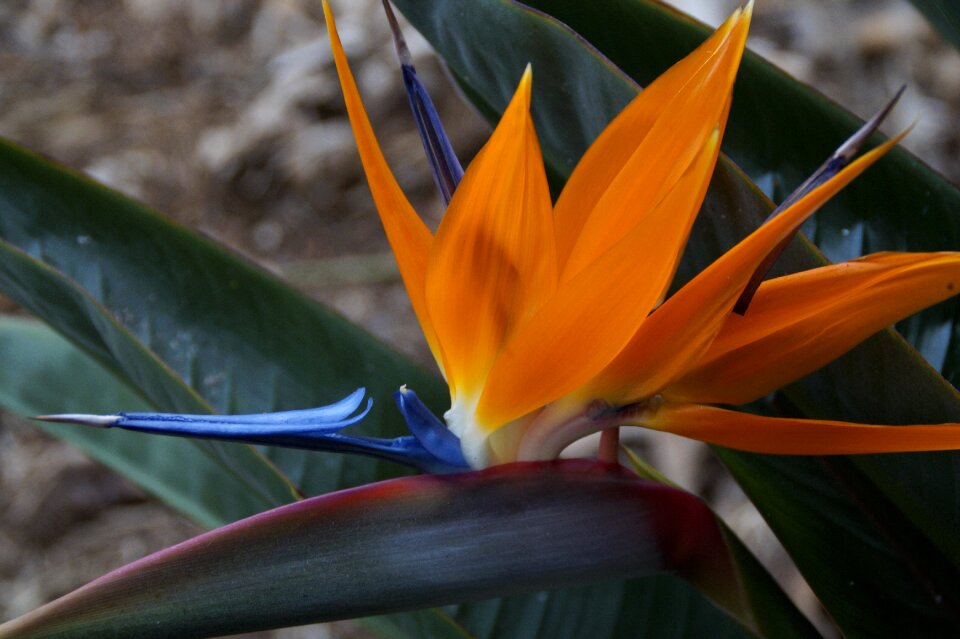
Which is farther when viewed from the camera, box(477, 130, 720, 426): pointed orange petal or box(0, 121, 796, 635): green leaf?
box(0, 121, 796, 635): green leaf

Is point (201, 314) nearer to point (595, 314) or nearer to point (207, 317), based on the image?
point (207, 317)

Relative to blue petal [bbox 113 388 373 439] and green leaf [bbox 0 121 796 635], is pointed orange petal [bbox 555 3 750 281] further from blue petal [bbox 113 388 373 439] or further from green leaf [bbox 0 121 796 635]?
green leaf [bbox 0 121 796 635]

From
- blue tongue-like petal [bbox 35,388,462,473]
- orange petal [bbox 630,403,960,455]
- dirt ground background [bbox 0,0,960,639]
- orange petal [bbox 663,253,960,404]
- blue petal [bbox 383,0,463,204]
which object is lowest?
orange petal [bbox 630,403,960,455]

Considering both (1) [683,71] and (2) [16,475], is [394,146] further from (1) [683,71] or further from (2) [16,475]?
(1) [683,71]

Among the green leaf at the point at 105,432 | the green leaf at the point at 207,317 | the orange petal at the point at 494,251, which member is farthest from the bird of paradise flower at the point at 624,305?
the green leaf at the point at 105,432

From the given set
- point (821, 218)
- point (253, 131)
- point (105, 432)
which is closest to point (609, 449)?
point (821, 218)

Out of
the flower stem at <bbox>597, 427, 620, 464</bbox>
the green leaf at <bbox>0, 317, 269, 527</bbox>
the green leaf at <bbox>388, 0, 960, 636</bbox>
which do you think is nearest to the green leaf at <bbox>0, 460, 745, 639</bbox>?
the flower stem at <bbox>597, 427, 620, 464</bbox>

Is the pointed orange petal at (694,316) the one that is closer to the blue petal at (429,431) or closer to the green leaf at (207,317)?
the blue petal at (429,431)

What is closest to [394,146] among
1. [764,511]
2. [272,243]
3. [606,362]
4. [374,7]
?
[272,243]
